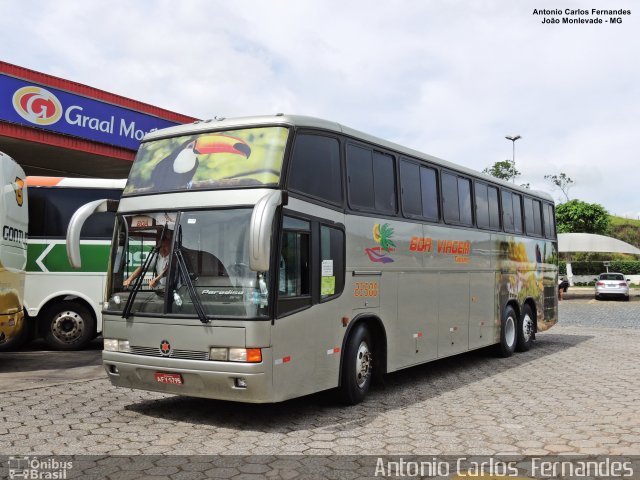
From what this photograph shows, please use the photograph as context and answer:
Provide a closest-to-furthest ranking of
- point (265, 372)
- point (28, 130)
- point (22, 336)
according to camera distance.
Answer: point (265, 372) → point (22, 336) → point (28, 130)

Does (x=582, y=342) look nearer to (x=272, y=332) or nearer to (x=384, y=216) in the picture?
(x=384, y=216)

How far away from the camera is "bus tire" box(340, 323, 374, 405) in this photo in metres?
7.84

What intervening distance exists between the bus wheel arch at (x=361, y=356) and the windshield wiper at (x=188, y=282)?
1942 millimetres

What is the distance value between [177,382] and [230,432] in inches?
29.4

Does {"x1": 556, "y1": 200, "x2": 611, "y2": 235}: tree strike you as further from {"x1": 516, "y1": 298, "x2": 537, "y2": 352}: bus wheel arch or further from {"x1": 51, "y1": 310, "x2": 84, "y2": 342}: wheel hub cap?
{"x1": 51, "y1": 310, "x2": 84, "y2": 342}: wheel hub cap

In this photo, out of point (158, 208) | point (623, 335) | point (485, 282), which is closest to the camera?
point (158, 208)

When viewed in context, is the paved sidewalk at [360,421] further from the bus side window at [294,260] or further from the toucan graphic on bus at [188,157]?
the toucan graphic on bus at [188,157]

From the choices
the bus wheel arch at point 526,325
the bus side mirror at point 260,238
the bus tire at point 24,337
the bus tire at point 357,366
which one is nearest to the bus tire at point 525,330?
the bus wheel arch at point 526,325

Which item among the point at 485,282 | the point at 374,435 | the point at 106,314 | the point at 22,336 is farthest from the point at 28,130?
the point at 374,435

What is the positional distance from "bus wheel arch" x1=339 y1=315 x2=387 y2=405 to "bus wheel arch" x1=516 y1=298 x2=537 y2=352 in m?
6.15

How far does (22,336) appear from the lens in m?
13.0

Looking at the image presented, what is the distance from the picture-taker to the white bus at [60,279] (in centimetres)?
1276

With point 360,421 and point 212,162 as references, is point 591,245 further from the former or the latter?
point 212,162

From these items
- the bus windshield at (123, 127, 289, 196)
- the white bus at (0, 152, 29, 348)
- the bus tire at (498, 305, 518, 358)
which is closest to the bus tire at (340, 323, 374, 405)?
the bus windshield at (123, 127, 289, 196)
